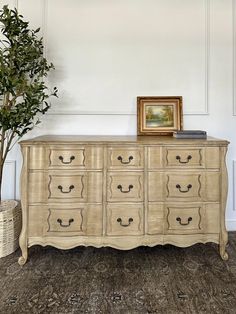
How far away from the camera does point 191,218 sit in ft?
7.06

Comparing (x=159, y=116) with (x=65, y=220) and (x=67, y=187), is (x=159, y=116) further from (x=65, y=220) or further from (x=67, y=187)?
(x=65, y=220)

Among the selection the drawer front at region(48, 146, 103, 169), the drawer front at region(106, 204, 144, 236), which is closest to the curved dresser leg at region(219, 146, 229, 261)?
the drawer front at region(106, 204, 144, 236)

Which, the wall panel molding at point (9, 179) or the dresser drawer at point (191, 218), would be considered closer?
the dresser drawer at point (191, 218)

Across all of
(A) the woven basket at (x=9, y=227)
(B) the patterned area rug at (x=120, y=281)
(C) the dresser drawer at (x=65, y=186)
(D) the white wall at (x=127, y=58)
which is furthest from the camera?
(D) the white wall at (x=127, y=58)

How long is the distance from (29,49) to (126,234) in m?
1.63

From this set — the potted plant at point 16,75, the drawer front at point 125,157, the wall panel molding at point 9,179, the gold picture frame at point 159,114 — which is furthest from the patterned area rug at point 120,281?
the gold picture frame at point 159,114

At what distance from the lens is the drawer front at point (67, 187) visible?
210 cm

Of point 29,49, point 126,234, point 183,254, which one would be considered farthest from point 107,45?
point 183,254

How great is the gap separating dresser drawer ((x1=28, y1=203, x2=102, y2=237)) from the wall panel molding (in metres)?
0.76

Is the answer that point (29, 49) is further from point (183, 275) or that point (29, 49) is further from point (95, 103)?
point (183, 275)

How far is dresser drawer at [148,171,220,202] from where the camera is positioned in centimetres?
213

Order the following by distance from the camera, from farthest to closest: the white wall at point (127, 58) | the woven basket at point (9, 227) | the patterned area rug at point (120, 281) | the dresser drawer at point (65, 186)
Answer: the white wall at point (127, 58)
the woven basket at point (9, 227)
the dresser drawer at point (65, 186)
the patterned area rug at point (120, 281)

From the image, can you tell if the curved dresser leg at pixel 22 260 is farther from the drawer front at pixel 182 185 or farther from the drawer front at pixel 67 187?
the drawer front at pixel 182 185

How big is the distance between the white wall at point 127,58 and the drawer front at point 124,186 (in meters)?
0.74
